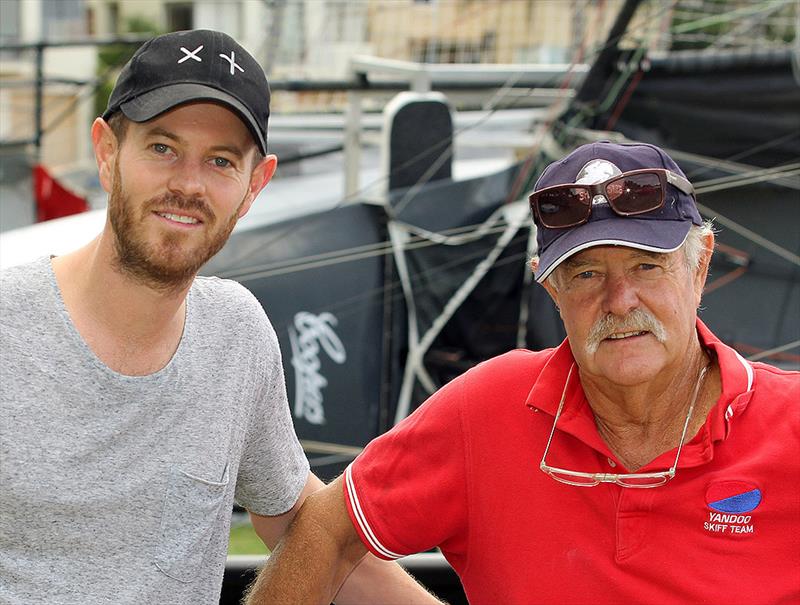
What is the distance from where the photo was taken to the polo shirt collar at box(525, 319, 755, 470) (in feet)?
6.56

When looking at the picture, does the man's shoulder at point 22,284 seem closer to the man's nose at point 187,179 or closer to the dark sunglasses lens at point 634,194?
the man's nose at point 187,179

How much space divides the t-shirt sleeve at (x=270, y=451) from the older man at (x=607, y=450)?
0.11 meters

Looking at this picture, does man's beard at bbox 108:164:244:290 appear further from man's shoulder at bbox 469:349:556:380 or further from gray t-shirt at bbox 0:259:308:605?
man's shoulder at bbox 469:349:556:380

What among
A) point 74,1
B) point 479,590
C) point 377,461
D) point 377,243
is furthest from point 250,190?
point 74,1

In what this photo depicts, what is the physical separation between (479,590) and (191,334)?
2.52 ft

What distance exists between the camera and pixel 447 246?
218 inches

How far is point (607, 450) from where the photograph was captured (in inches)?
82.7

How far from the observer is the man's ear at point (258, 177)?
2020 millimetres

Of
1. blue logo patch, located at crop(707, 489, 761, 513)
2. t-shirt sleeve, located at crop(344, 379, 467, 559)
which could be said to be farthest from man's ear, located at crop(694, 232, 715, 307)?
t-shirt sleeve, located at crop(344, 379, 467, 559)

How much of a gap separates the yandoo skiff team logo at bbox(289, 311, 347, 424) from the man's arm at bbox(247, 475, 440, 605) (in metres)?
2.69

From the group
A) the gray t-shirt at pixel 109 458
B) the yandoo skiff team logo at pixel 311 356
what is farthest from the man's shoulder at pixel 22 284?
the yandoo skiff team logo at pixel 311 356

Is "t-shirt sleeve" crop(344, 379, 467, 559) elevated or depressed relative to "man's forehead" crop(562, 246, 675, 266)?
depressed

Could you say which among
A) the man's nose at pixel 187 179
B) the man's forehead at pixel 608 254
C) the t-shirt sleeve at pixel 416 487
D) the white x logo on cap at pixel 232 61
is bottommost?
the t-shirt sleeve at pixel 416 487

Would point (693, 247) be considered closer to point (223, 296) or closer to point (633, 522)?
point (633, 522)
